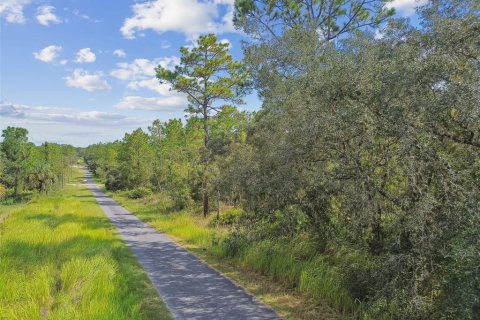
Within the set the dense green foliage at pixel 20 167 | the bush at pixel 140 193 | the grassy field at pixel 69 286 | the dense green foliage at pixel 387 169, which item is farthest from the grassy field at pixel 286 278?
the dense green foliage at pixel 20 167

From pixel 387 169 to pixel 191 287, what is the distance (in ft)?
18.2

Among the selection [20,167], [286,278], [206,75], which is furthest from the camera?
[20,167]

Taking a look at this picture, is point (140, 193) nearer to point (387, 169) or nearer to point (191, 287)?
point (191, 287)

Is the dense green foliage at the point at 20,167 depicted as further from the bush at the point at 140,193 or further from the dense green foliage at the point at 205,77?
the dense green foliage at the point at 205,77

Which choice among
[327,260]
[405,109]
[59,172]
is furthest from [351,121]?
[59,172]

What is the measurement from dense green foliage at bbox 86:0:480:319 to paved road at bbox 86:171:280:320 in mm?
1429

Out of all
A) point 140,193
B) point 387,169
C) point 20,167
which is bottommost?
point 140,193

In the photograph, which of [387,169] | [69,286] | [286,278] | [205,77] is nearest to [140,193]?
[205,77]

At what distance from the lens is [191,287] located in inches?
363

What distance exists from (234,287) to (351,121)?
5192 millimetres

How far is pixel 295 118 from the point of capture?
345 inches

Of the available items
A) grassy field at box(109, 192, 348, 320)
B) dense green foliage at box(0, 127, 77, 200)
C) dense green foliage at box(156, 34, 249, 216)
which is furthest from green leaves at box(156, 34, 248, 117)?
dense green foliage at box(0, 127, 77, 200)

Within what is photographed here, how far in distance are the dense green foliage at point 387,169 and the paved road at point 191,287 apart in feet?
4.69

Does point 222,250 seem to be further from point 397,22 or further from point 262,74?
point 397,22
